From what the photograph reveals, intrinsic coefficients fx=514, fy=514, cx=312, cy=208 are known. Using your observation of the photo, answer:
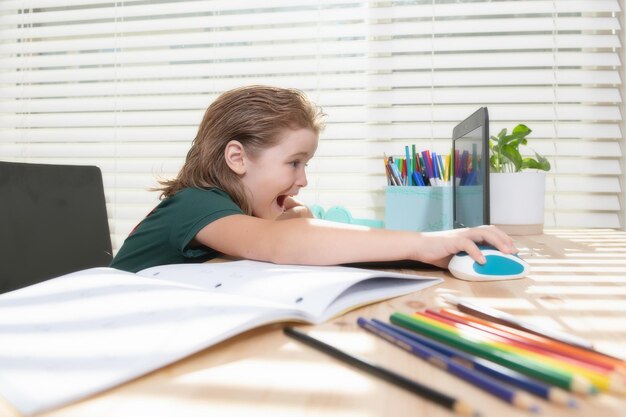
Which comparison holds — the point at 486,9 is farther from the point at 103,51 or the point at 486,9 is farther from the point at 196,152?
the point at 103,51

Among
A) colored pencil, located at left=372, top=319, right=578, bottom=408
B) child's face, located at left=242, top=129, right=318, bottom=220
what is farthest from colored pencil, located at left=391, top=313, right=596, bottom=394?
child's face, located at left=242, top=129, right=318, bottom=220

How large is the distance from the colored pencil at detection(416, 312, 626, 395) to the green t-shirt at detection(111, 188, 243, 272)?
0.47m

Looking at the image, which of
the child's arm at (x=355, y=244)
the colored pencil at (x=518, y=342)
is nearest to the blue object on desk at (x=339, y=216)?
the child's arm at (x=355, y=244)

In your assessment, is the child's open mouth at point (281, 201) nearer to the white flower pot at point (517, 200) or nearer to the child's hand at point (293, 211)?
the child's hand at point (293, 211)

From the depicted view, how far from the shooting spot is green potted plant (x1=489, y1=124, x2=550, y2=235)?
1.10 metres

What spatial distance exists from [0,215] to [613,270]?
100 centimetres

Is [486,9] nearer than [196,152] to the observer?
No

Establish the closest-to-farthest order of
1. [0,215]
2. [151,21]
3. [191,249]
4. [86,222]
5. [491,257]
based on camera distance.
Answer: [491,257] < [191,249] < [0,215] < [86,222] < [151,21]

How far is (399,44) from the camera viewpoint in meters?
1.47

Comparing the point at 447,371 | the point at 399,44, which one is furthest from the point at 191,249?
the point at 399,44

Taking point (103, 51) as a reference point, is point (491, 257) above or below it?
below

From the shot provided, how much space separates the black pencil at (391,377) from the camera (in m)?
0.22

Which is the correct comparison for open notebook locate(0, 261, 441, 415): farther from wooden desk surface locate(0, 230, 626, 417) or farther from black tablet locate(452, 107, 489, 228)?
black tablet locate(452, 107, 489, 228)

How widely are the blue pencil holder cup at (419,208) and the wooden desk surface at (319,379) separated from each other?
0.69 m
